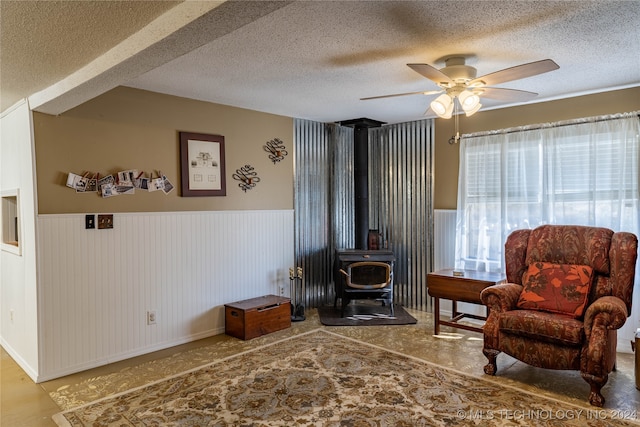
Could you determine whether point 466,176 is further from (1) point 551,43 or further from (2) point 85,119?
(2) point 85,119

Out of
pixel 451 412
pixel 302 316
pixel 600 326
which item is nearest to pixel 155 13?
pixel 451 412

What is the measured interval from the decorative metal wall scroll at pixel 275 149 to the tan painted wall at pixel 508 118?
1.82m

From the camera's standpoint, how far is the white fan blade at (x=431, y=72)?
2429mm

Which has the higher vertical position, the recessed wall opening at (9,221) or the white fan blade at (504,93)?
the white fan blade at (504,93)

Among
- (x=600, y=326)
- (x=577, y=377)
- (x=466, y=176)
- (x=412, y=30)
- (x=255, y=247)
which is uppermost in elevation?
(x=412, y=30)

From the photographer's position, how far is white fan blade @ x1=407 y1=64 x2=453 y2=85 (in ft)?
7.97

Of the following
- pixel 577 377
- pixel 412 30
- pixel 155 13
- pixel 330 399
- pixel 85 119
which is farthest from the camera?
pixel 85 119

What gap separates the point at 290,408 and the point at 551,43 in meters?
2.85

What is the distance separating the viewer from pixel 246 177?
4.43 metres

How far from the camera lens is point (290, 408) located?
103 inches

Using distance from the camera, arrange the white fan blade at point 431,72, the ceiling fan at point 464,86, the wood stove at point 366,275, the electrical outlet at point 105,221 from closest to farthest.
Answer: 1. the white fan blade at point 431,72
2. the ceiling fan at point 464,86
3. the electrical outlet at point 105,221
4. the wood stove at point 366,275

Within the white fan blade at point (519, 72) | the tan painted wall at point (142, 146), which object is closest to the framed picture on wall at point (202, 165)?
the tan painted wall at point (142, 146)

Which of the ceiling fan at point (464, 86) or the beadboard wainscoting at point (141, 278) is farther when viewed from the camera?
the beadboard wainscoting at point (141, 278)

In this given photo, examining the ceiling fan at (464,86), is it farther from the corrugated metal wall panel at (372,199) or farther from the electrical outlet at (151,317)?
the electrical outlet at (151,317)
